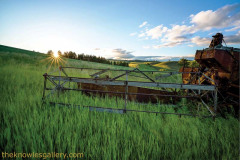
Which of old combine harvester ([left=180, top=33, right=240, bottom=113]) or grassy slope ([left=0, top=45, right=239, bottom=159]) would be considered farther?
old combine harvester ([left=180, top=33, right=240, bottom=113])

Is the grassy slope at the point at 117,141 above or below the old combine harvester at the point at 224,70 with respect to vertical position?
below

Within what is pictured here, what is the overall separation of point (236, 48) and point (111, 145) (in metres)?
5.67

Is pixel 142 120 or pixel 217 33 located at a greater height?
pixel 217 33

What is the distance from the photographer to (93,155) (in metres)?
2.21

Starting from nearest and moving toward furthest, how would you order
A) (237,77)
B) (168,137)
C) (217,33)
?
(168,137), (237,77), (217,33)

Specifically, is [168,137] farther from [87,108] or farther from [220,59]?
[220,59]

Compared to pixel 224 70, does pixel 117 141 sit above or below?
below

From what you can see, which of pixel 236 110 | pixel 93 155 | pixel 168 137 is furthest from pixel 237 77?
pixel 93 155

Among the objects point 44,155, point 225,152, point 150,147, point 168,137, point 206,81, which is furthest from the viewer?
point 206,81

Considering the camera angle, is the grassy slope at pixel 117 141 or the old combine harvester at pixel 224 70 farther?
the old combine harvester at pixel 224 70

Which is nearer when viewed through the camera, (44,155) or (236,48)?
(44,155)

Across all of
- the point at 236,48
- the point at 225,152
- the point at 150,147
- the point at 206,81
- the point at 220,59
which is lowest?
the point at 225,152

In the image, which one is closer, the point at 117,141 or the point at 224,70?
the point at 117,141

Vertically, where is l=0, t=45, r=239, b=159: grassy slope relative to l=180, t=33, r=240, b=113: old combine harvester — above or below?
below
